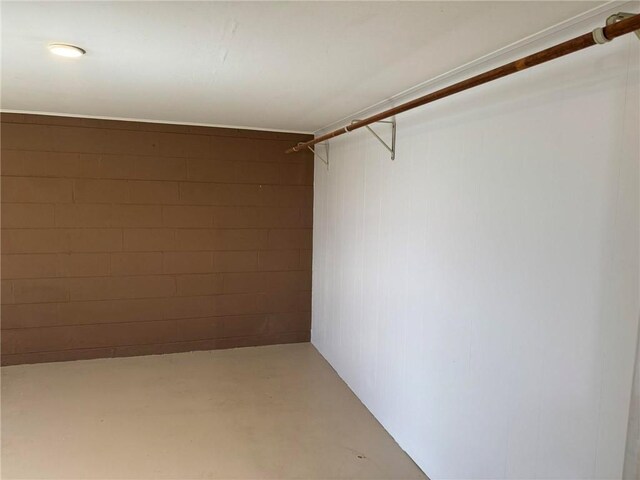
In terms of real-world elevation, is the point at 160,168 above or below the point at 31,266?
above

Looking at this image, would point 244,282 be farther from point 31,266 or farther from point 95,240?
point 31,266

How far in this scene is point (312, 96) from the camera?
287cm

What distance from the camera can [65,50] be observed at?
2.00m

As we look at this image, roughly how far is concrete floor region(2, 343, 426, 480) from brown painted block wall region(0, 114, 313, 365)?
1.13 feet

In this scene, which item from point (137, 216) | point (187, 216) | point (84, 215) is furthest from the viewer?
point (187, 216)

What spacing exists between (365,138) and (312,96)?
0.60m

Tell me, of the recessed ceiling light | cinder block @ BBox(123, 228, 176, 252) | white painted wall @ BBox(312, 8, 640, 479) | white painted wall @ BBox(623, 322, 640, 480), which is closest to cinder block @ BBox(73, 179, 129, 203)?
cinder block @ BBox(123, 228, 176, 252)

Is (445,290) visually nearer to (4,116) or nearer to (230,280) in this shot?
(230,280)

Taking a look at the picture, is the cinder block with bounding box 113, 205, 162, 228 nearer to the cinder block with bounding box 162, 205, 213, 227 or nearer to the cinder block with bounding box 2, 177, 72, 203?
the cinder block with bounding box 162, 205, 213, 227

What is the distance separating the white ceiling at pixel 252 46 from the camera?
1542mm

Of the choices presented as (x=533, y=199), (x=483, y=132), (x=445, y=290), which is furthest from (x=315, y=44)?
(x=445, y=290)

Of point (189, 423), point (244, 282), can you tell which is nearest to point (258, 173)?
point (244, 282)

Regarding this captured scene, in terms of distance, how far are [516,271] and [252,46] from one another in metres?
1.44

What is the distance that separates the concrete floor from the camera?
258 centimetres
